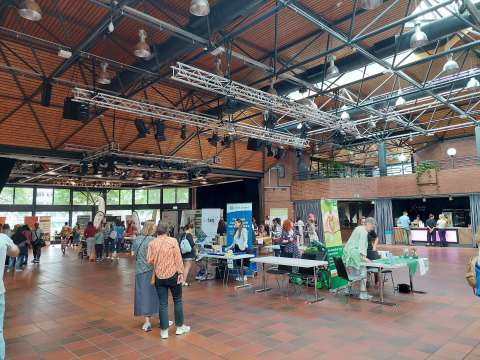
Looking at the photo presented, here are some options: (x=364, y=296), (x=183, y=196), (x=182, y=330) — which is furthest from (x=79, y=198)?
(x=364, y=296)

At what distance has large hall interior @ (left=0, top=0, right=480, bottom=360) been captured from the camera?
4.08 meters

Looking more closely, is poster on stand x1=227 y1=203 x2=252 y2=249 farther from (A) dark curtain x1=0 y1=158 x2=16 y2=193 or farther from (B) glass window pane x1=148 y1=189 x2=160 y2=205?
(B) glass window pane x1=148 y1=189 x2=160 y2=205

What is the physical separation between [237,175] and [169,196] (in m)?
9.98

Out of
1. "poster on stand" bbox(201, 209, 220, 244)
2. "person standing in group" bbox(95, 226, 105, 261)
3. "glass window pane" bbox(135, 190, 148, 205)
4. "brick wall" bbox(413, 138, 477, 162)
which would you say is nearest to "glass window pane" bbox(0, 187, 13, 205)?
"glass window pane" bbox(135, 190, 148, 205)

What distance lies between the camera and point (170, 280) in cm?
402

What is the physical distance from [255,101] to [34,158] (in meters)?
8.57

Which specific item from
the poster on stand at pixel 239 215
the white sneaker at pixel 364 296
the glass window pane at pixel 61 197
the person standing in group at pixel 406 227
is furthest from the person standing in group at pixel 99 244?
the glass window pane at pixel 61 197

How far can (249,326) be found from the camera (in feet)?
14.5

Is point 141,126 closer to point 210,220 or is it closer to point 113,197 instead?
point 210,220

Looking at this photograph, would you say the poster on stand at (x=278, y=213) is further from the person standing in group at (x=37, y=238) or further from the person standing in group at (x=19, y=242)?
the person standing in group at (x=19, y=242)

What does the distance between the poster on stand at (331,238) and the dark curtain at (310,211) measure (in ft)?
36.0

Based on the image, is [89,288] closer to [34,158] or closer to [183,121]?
[183,121]

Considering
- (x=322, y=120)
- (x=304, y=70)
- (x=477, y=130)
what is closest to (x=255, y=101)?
(x=304, y=70)

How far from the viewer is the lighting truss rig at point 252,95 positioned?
7594 mm
